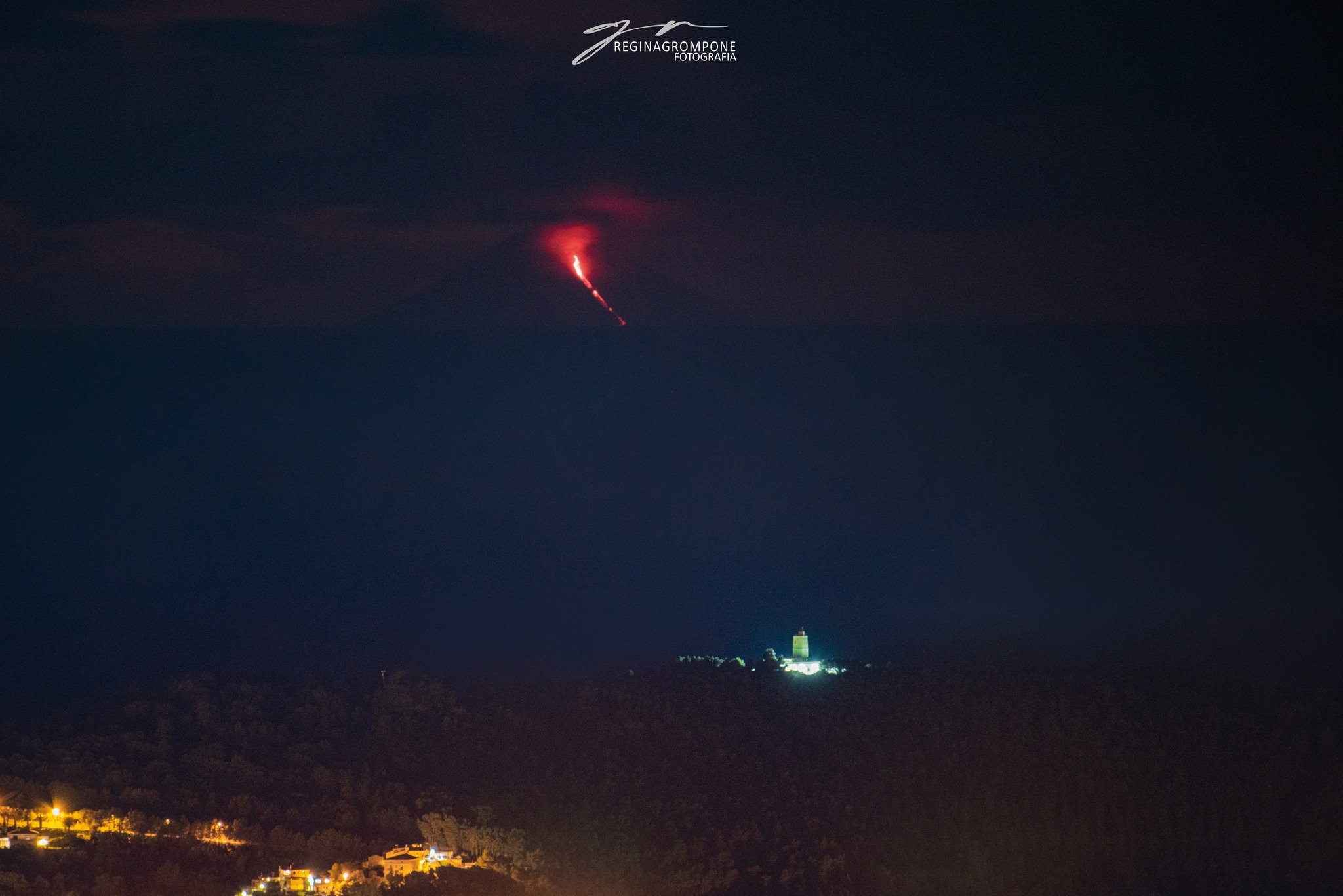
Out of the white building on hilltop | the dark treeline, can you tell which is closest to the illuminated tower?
the white building on hilltop

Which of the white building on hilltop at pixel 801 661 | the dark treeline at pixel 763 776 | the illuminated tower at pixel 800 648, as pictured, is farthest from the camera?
the illuminated tower at pixel 800 648

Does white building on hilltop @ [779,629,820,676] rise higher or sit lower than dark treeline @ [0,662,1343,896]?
higher

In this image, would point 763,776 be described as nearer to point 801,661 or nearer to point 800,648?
point 801,661

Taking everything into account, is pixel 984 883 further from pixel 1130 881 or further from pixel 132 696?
pixel 132 696

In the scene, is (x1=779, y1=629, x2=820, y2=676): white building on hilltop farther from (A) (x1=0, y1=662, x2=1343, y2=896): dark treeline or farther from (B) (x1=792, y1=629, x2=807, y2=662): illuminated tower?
(A) (x1=0, y1=662, x2=1343, y2=896): dark treeline

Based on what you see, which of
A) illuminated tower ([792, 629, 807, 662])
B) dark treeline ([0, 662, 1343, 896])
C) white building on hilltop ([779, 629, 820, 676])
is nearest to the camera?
dark treeline ([0, 662, 1343, 896])

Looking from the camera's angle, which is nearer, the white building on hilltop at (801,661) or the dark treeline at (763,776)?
the dark treeline at (763,776)

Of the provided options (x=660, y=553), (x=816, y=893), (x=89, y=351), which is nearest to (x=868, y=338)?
(x=660, y=553)

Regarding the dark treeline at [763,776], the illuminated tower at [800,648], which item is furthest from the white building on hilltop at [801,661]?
the dark treeline at [763,776]

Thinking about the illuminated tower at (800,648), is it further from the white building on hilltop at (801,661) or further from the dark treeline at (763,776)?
the dark treeline at (763,776)
